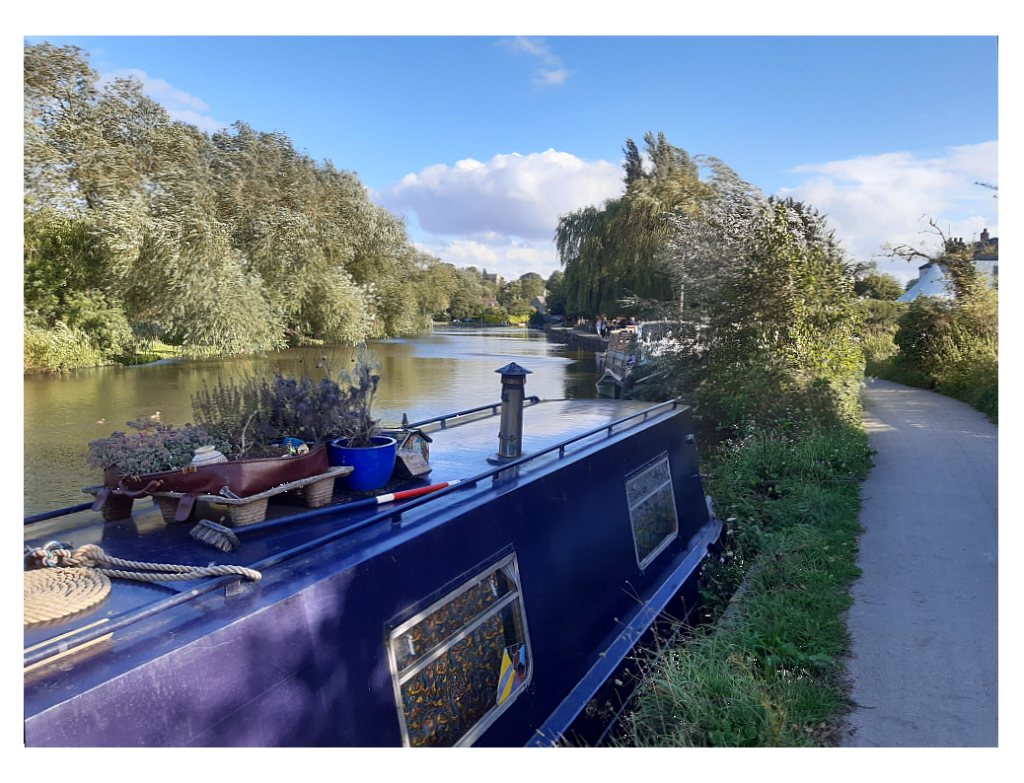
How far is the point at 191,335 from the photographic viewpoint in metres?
13.1

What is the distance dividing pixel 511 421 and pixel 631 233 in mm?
19089

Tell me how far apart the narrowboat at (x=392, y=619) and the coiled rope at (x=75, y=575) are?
0.04m

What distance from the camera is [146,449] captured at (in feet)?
8.85

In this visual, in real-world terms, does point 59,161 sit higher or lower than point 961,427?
higher

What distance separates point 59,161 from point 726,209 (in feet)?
40.8

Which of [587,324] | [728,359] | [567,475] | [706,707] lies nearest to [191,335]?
[728,359]

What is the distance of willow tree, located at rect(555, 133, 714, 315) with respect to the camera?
21.4 m

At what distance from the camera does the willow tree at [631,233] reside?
21.4m

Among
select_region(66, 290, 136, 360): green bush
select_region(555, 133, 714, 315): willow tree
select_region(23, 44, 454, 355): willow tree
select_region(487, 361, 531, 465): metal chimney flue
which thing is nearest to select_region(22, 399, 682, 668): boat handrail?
select_region(487, 361, 531, 465): metal chimney flue

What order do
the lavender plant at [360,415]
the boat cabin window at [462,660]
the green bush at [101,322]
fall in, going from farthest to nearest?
the green bush at [101,322], the lavender plant at [360,415], the boat cabin window at [462,660]

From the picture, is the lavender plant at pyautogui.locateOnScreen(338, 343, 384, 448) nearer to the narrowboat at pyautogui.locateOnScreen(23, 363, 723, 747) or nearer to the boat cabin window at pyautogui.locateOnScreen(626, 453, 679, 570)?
the narrowboat at pyautogui.locateOnScreen(23, 363, 723, 747)

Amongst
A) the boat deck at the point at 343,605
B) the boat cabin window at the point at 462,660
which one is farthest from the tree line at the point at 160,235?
the boat cabin window at the point at 462,660

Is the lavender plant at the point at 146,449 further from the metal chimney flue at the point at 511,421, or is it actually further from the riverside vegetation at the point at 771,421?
the riverside vegetation at the point at 771,421
